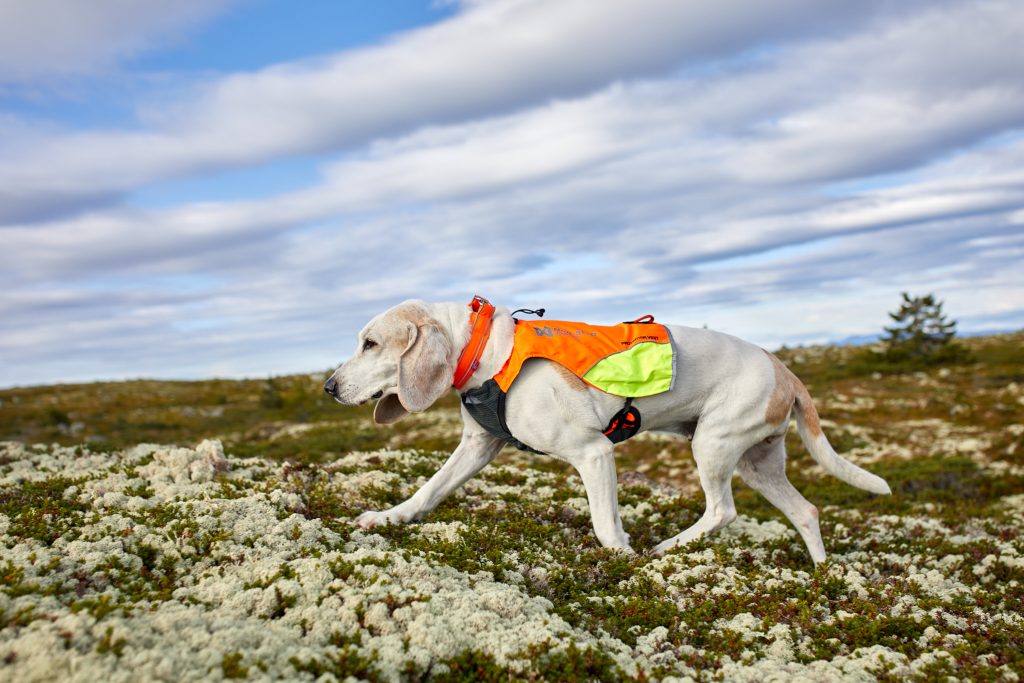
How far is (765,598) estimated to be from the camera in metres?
6.11

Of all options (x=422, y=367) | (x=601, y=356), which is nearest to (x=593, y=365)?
(x=601, y=356)

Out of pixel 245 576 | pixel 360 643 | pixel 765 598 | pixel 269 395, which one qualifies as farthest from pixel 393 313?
pixel 269 395

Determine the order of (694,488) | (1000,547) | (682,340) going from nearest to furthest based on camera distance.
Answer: (682,340) < (1000,547) < (694,488)

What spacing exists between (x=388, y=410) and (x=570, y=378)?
178 centimetres

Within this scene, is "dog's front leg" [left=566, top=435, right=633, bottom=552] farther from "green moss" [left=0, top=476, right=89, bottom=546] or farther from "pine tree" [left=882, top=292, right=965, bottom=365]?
"pine tree" [left=882, top=292, right=965, bottom=365]

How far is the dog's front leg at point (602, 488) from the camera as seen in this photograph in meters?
6.85

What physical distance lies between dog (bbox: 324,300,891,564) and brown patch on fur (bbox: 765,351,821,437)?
0.01 m

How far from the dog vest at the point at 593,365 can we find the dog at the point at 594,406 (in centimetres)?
9

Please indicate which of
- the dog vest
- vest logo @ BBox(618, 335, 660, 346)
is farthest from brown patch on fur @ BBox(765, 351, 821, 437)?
vest logo @ BBox(618, 335, 660, 346)

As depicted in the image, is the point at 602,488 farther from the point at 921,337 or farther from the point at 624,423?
the point at 921,337

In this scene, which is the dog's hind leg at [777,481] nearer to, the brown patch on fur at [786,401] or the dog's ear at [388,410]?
the brown patch on fur at [786,401]

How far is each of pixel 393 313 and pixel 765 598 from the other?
12.8 feet

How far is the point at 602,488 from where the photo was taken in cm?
688

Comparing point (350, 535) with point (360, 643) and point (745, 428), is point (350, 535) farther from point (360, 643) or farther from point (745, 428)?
point (745, 428)
